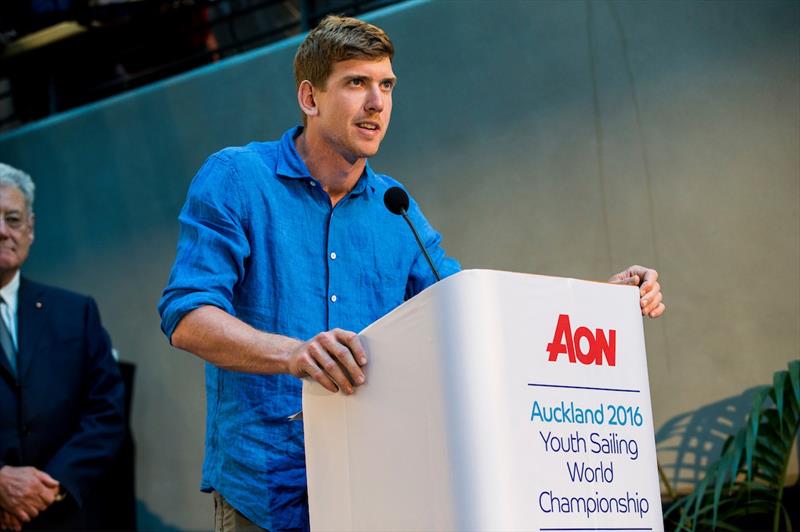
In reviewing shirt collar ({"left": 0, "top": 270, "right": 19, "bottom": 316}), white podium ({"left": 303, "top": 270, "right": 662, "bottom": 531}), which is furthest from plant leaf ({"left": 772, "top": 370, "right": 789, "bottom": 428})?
shirt collar ({"left": 0, "top": 270, "right": 19, "bottom": 316})

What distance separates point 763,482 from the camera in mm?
3223

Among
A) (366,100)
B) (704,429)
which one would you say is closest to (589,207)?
(704,429)

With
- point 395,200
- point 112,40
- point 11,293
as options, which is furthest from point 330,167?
point 112,40

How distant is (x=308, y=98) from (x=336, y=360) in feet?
2.72

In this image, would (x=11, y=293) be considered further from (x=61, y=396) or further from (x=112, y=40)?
(x=112, y=40)

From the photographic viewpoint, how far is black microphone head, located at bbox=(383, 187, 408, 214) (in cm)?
206

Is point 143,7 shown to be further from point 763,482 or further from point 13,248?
point 763,482

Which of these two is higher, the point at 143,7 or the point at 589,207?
the point at 143,7

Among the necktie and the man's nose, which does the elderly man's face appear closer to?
the necktie

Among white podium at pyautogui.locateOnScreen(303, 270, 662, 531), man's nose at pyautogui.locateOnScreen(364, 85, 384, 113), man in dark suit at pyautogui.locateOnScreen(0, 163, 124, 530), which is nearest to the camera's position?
white podium at pyautogui.locateOnScreen(303, 270, 662, 531)

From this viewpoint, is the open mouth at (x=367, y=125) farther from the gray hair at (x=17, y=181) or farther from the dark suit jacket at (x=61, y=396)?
the gray hair at (x=17, y=181)

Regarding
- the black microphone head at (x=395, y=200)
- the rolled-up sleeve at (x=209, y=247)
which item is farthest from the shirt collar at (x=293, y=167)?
the black microphone head at (x=395, y=200)

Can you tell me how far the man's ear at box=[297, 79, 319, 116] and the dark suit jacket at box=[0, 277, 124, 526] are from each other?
69.7 inches

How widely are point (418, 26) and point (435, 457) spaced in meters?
2.70
